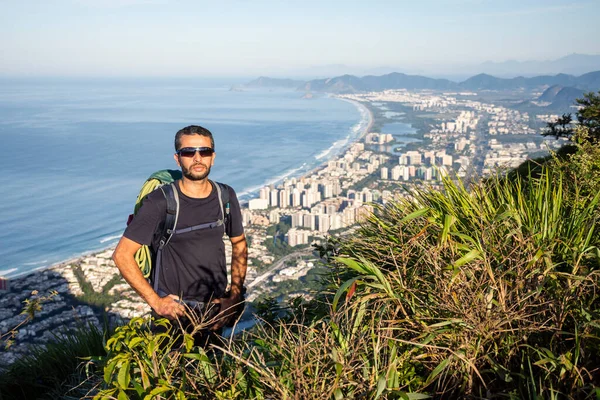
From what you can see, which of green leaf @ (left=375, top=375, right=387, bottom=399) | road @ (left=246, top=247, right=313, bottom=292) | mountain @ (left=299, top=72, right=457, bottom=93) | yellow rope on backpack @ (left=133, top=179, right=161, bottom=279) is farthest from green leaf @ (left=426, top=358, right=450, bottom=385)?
mountain @ (left=299, top=72, right=457, bottom=93)

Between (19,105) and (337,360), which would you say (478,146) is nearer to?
(337,360)

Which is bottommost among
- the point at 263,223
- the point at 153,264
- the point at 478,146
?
the point at 263,223

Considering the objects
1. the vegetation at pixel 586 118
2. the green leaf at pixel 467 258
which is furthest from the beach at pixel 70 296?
the vegetation at pixel 586 118

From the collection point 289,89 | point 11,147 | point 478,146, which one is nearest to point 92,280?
point 478,146

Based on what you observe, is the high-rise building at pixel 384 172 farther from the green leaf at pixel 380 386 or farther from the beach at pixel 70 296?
the green leaf at pixel 380 386

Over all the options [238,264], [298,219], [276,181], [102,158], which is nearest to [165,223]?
[238,264]

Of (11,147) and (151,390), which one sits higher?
(151,390)

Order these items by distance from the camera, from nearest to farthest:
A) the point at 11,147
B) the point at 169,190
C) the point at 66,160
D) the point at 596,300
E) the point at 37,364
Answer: the point at 596,300 < the point at 169,190 < the point at 37,364 < the point at 66,160 < the point at 11,147

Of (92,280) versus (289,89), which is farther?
(289,89)
